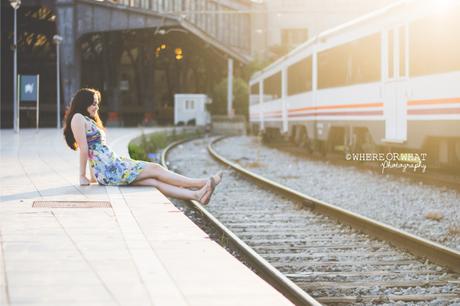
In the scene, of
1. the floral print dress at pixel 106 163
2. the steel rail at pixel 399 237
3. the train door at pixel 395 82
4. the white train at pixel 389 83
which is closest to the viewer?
the steel rail at pixel 399 237

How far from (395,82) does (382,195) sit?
116 inches

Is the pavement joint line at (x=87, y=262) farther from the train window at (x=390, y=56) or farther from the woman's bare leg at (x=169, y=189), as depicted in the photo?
the train window at (x=390, y=56)

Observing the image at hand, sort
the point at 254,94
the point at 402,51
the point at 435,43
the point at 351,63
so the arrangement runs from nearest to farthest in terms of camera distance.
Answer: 1. the point at 435,43
2. the point at 402,51
3. the point at 351,63
4. the point at 254,94

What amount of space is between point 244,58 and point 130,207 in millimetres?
49461

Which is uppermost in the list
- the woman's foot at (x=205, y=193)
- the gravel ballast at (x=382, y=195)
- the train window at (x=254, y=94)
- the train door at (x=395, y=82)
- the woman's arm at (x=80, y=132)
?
the train window at (x=254, y=94)

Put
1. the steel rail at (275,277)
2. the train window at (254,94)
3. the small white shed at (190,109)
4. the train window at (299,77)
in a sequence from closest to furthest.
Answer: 1. the steel rail at (275,277)
2. the train window at (299,77)
3. the train window at (254,94)
4. the small white shed at (190,109)

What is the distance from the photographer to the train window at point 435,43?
12930 mm

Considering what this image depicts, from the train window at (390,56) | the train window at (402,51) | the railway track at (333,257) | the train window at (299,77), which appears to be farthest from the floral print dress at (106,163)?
the train window at (299,77)

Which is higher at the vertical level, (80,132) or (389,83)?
(389,83)

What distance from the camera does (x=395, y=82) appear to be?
15.4 meters

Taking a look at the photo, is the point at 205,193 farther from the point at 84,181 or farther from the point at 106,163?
the point at 84,181

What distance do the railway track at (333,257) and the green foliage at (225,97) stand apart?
4611cm

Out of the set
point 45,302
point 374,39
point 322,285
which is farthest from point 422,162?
point 45,302

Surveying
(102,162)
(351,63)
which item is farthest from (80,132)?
(351,63)
